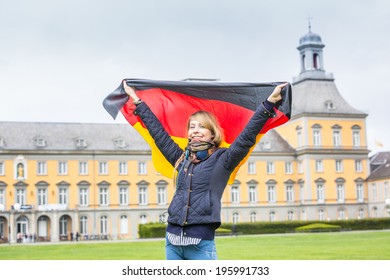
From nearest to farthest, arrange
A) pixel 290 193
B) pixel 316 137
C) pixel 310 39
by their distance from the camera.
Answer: pixel 316 137 < pixel 290 193 < pixel 310 39

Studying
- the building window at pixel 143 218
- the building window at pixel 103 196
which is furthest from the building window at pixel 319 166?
the building window at pixel 103 196

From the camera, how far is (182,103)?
227 inches

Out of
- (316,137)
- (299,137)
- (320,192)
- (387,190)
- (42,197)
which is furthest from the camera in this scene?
(299,137)

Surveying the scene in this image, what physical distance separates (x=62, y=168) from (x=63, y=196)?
82.9 inches

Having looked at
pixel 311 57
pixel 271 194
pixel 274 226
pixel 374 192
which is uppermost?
pixel 311 57

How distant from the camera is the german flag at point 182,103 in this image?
576 centimetres

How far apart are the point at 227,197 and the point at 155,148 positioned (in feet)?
181

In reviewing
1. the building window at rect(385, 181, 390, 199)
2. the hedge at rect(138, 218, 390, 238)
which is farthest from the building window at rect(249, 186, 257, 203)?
the building window at rect(385, 181, 390, 199)

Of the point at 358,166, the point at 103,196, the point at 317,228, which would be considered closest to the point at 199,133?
the point at 317,228

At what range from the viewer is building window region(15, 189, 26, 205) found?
55.0 m

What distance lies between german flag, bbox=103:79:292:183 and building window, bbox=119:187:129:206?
173 ft

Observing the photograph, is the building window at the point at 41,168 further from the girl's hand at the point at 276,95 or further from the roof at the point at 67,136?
the girl's hand at the point at 276,95

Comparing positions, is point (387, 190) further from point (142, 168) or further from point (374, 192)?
point (142, 168)

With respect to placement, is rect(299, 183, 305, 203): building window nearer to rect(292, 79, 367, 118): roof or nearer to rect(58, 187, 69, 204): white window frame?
rect(292, 79, 367, 118): roof
